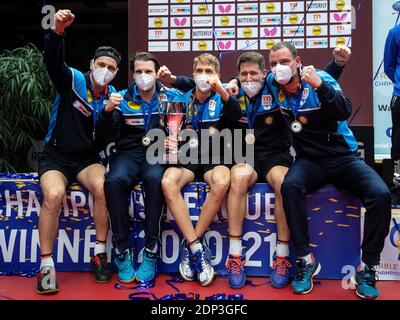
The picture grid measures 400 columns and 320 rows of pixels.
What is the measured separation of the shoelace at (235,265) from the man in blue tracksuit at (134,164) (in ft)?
1.33

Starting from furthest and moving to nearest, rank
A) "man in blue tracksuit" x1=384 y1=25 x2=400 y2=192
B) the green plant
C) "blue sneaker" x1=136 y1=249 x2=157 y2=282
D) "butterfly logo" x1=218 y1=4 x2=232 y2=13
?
"butterfly logo" x1=218 y1=4 x2=232 y2=13, the green plant, "man in blue tracksuit" x1=384 y1=25 x2=400 y2=192, "blue sneaker" x1=136 y1=249 x2=157 y2=282

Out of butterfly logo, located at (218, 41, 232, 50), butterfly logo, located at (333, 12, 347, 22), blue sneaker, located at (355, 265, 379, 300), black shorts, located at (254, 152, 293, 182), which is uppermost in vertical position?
butterfly logo, located at (333, 12, 347, 22)

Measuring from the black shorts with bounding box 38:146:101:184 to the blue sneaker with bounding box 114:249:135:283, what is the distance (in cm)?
53

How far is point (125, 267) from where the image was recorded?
86.8 inches

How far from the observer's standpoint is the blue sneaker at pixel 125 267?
7.14 ft

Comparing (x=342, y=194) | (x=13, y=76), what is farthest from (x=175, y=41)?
(x=342, y=194)

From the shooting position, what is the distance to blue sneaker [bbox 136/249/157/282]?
2.16m

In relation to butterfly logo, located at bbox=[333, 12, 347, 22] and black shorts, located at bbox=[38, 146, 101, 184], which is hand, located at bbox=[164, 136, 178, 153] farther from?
butterfly logo, located at bbox=[333, 12, 347, 22]

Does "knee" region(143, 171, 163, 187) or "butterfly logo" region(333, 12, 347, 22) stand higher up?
"butterfly logo" region(333, 12, 347, 22)

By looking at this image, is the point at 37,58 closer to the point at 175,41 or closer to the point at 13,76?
the point at 13,76

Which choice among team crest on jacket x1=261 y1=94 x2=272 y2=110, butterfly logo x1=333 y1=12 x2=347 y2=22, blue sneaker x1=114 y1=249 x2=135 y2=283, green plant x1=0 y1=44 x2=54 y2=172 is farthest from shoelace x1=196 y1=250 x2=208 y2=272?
butterfly logo x1=333 y1=12 x2=347 y2=22

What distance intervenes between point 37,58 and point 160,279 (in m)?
2.84

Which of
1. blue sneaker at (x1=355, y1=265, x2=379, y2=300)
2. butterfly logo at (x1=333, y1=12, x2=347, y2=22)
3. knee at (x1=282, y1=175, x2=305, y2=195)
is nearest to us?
blue sneaker at (x1=355, y1=265, x2=379, y2=300)

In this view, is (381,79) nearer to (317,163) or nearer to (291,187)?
(317,163)
